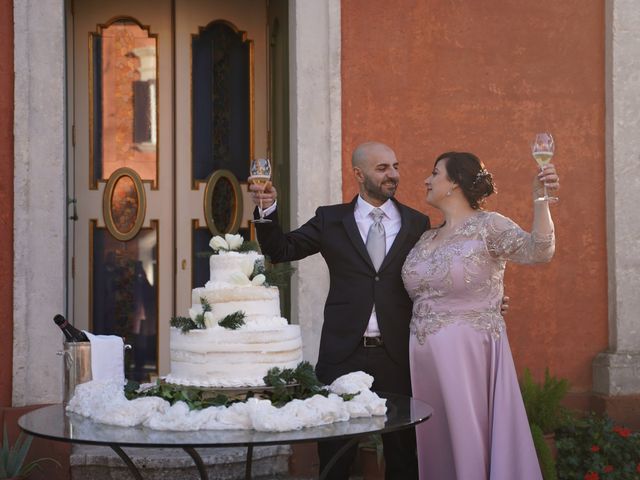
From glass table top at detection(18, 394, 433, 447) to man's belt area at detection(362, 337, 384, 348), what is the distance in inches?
41.5

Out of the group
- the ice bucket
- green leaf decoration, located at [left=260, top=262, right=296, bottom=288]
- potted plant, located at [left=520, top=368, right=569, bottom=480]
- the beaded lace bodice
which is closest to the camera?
green leaf decoration, located at [left=260, top=262, right=296, bottom=288]

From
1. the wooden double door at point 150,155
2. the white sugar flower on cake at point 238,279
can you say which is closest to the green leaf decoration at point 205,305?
the white sugar flower on cake at point 238,279

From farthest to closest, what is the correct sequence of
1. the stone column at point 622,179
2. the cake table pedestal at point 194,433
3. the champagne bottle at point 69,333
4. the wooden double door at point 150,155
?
1. the wooden double door at point 150,155
2. the stone column at point 622,179
3. the champagne bottle at point 69,333
4. the cake table pedestal at point 194,433

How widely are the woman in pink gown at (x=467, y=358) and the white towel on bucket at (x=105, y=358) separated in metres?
1.25

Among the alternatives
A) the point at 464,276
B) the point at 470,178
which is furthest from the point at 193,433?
the point at 470,178

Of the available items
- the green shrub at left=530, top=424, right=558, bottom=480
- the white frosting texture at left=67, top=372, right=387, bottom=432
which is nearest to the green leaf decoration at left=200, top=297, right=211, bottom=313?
the white frosting texture at left=67, top=372, right=387, bottom=432

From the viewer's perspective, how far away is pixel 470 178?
13.6 feet

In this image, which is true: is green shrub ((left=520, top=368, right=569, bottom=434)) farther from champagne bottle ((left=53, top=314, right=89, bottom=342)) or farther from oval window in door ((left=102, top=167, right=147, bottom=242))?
oval window in door ((left=102, top=167, right=147, bottom=242))

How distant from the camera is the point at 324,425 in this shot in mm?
2781

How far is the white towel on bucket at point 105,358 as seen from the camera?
12.5 ft

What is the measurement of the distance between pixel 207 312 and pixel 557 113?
3.70 metres

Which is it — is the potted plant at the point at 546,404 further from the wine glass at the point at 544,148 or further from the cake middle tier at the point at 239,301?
the cake middle tier at the point at 239,301

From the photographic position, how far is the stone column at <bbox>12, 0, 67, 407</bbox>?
17.9 feet

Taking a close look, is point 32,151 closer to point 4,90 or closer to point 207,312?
point 4,90
